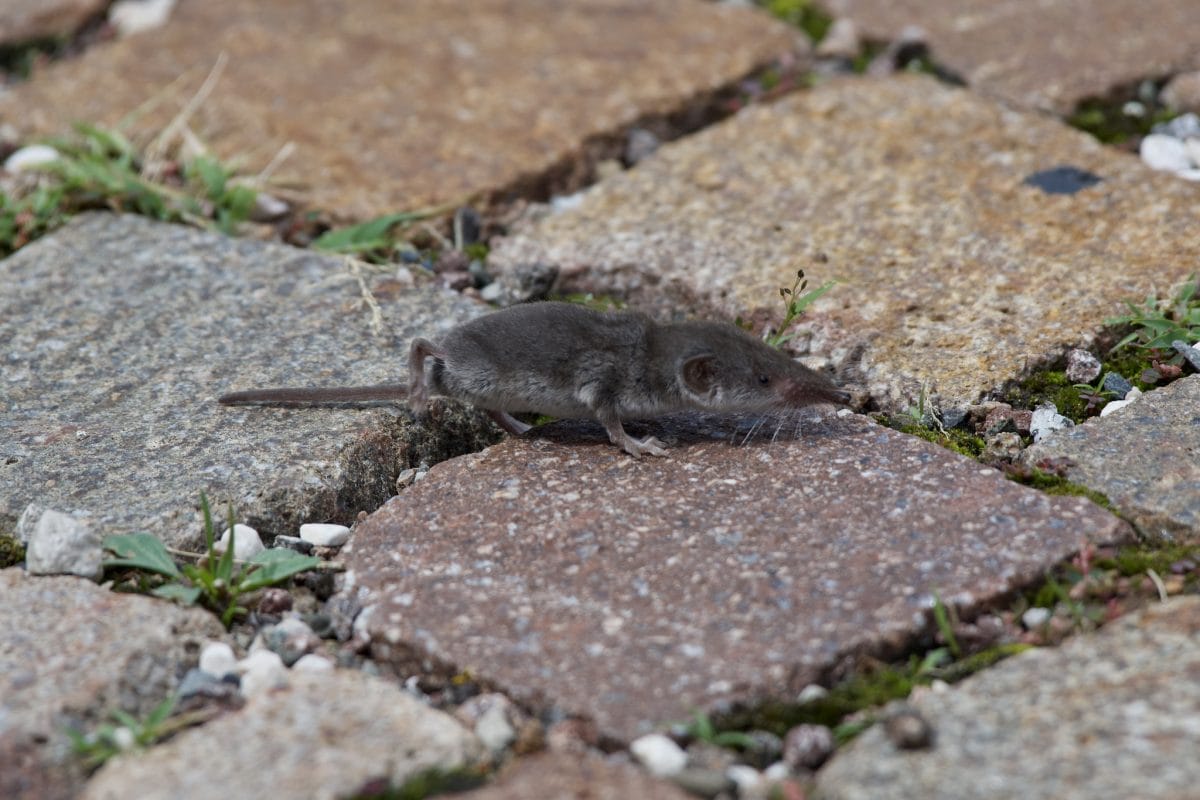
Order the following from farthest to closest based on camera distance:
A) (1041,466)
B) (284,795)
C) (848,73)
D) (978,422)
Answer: (848,73) < (978,422) < (1041,466) < (284,795)

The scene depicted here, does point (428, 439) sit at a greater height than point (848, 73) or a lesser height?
lesser

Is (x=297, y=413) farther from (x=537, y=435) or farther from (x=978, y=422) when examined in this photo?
(x=978, y=422)

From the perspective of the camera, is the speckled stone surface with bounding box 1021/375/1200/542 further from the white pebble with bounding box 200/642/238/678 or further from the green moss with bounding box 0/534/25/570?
the green moss with bounding box 0/534/25/570

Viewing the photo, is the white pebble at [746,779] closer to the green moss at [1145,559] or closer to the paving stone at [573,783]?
the paving stone at [573,783]

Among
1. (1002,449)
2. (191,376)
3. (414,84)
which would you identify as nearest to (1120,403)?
(1002,449)

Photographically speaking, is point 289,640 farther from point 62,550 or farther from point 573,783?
point 573,783

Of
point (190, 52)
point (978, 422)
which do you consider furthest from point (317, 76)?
point (978, 422)

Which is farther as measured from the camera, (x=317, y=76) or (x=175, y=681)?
(x=317, y=76)
